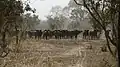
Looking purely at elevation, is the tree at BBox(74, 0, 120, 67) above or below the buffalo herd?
above

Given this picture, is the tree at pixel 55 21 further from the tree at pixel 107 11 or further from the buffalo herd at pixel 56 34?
the tree at pixel 107 11

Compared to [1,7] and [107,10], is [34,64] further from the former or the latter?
[107,10]

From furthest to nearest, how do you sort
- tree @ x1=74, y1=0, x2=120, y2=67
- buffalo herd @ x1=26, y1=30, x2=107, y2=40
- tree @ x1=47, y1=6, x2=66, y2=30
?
tree @ x1=47, y1=6, x2=66, y2=30 → buffalo herd @ x1=26, y1=30, x2=107, y2=40 → tree @ x1=74, y1=0, x2=120, y2=67

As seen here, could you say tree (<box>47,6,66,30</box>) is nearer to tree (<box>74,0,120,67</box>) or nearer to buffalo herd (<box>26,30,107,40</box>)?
buffalo herd (<box>26,30,107,40</box>)

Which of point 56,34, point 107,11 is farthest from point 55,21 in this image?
point 107,11

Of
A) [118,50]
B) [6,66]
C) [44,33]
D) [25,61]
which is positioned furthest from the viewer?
[44,33]

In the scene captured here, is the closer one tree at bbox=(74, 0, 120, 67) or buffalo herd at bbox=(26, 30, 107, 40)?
tree at bbox=(74, 0, 120, 67)

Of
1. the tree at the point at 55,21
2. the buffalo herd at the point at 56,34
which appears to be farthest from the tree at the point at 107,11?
the tree at the point at 55,21

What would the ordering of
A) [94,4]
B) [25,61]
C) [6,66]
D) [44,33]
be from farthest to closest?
[44,33]
[25,61]
[6,66]
[94,4]

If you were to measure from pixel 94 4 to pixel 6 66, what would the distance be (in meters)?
4.15

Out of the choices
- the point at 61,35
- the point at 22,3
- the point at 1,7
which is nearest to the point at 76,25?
the point at 61,35

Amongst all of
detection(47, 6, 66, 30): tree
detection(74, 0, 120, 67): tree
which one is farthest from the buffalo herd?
detection(74, 0, 120, 67): tree

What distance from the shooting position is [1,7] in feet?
25.5

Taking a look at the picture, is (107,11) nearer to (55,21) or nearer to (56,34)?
(56,34)
